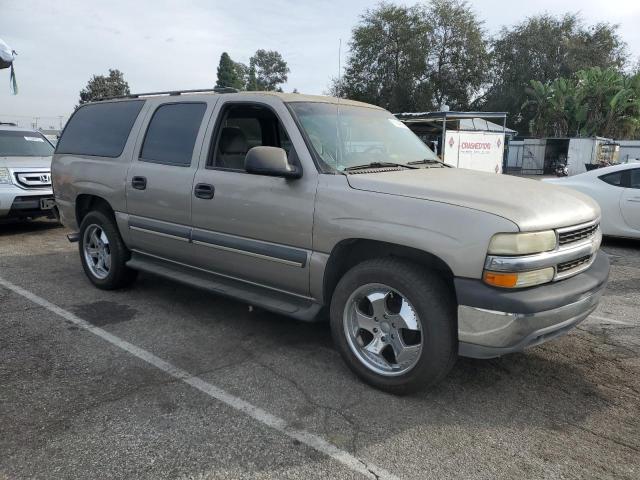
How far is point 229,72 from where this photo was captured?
71.5m

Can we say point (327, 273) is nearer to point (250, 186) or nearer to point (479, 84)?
point (250, 186)

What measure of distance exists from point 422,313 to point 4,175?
7.89 m

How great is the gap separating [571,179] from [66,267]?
7766mm

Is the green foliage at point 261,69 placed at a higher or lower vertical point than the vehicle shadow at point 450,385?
higher

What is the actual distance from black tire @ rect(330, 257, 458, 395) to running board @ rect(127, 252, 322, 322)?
1.52 ft

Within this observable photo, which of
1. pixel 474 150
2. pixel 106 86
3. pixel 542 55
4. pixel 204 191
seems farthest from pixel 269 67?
pixel 204 191

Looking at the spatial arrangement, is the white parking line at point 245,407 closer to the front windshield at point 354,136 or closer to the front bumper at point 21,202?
the front windshield at point 354,136

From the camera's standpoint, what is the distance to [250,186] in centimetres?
384

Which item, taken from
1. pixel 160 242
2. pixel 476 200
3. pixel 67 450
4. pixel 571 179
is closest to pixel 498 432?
pixel 476 200

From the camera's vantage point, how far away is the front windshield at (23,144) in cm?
922

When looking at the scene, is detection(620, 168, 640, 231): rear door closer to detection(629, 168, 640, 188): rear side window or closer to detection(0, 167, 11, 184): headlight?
detection(629, 168, 640, 188): rear side window

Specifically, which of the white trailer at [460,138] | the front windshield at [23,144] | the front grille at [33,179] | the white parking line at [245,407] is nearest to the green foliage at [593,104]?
the white trailer at [460,138]

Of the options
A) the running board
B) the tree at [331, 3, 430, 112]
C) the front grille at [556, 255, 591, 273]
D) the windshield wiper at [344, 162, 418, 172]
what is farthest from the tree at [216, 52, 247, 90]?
the front grille at [556, 255, 591, 273]

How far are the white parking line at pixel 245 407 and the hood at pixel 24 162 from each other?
4.95 metres
